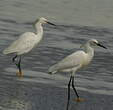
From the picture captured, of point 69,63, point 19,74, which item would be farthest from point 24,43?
point 69,63

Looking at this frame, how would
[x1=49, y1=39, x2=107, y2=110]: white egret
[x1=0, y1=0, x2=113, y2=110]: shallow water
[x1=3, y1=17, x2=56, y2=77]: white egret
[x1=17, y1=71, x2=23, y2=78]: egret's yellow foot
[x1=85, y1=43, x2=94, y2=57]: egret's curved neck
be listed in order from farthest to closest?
[x1=3, y1=17, x2=56, y2=77]: white egret < [x1=17, y1=71, x2=23, y2=78]: egret's yellow foot < [x1=85, y1=43, x2=94, y2=57]: egret's curved neck < [x1=49, y1=39, x2=107, y2=110]: white egret < [x1=0, y1=0, x2=113, y2=110]: shallow water

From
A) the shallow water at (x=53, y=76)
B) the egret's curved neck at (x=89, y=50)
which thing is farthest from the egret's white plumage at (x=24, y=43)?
the egret's curved neck at (x=89, y=50)

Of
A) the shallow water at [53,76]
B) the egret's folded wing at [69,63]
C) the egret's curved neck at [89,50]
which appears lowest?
the shallow water at [53,76]

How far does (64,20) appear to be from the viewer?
24891 mm

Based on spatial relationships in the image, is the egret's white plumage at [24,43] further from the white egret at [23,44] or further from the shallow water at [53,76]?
→ the shallow water at [53,76]

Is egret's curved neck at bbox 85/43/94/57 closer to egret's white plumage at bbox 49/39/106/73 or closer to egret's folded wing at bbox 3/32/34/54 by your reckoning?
egret's white plumage at bbox 49/39/106/73

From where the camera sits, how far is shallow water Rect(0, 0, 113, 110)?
12125mm

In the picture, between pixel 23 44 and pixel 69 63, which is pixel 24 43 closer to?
pixel 23 44

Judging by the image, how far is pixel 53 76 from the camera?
14898 millimetres

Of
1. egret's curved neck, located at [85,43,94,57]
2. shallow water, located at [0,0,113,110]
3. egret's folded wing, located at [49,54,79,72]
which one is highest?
egret's curved neck, located at [85,43,94,57]

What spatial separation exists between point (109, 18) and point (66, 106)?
14178 mm

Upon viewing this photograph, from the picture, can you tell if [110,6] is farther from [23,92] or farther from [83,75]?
[23,92]

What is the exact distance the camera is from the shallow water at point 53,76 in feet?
39.8

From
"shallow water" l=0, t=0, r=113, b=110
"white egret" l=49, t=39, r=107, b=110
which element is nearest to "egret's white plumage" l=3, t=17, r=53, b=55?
"shallow water" l=0, t=0, r=113, b=110
